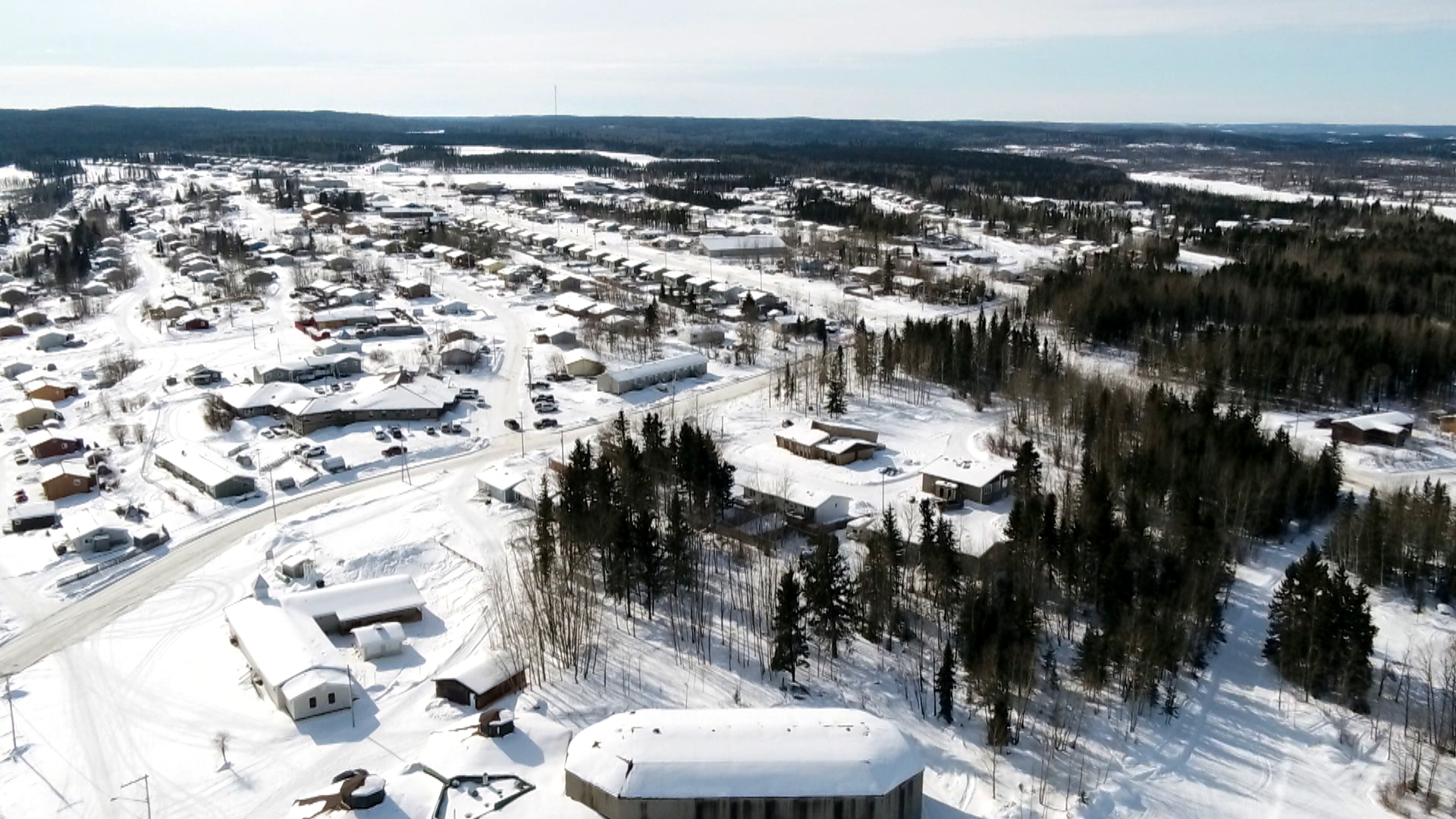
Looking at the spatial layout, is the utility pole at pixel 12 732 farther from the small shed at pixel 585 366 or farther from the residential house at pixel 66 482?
the small shed at pixel 585 366

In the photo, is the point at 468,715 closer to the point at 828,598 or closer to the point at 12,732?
the point at 828,598

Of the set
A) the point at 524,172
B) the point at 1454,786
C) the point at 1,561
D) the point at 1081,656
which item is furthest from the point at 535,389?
the point at 524,172

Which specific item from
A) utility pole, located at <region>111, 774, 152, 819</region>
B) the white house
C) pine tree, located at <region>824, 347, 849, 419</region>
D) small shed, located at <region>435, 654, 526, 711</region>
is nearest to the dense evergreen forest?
pine tree, located at <region>824, 347, 849, 419</region>

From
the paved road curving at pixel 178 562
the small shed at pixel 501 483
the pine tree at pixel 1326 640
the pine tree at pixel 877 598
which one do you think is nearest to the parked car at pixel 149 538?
the paved road curving at pixel 178 562

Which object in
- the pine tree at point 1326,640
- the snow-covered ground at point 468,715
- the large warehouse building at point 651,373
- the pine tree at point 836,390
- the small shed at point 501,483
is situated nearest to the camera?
the snow-covered ground at point 468,715

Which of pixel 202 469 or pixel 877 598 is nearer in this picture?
pixel 877 598

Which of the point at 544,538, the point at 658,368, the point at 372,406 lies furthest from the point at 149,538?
the point at 658,368
